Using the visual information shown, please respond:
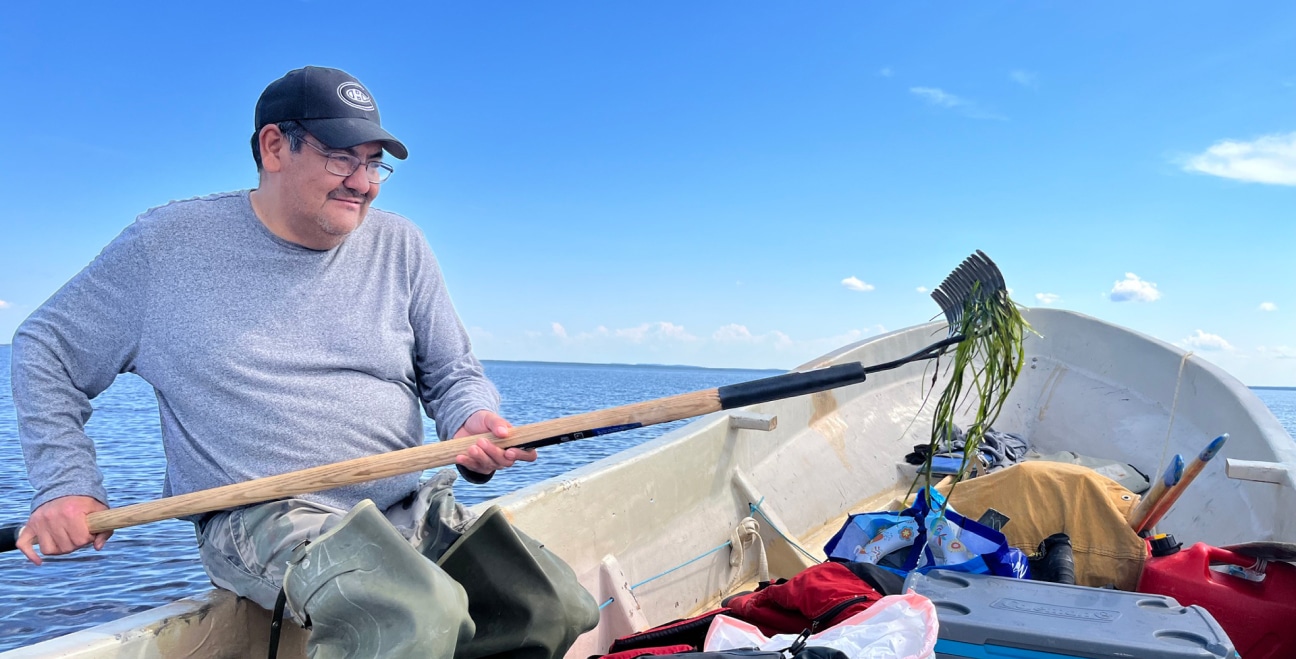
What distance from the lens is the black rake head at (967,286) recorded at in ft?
8.20

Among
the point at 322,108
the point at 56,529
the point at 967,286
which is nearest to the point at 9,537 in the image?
the point at 56,529

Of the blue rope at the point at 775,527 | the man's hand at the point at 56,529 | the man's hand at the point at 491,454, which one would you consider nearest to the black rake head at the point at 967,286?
the blue rope at the point at 775,527

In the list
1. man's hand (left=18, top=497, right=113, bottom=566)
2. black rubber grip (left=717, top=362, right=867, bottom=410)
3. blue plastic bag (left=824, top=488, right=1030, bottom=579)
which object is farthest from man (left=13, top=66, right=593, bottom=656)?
blue plastic bag (left=824, top=488, right=1030, bottom=579)

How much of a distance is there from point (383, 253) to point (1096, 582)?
2550 mm

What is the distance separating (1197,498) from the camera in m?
3.93

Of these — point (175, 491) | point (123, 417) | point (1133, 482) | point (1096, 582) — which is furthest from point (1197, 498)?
point (123, 417)

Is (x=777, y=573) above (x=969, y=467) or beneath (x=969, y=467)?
beneath

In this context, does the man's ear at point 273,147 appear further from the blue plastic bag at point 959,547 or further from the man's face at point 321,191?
the blue plastic bag at point 959,547

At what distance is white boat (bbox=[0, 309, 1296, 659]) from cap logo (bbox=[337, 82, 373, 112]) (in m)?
Answer: 1.22

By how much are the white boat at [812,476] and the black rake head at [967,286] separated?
1.13 meters

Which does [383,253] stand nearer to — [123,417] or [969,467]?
[969,467]

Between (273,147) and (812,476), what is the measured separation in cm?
326

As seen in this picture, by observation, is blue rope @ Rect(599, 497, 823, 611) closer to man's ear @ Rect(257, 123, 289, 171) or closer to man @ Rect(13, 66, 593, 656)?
man @ Rect(13, 66, 593, 656)

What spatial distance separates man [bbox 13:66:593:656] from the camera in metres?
1.99
